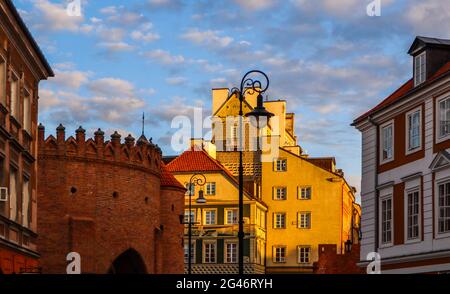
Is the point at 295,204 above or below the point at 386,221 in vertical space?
above

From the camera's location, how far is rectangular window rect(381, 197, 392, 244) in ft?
107

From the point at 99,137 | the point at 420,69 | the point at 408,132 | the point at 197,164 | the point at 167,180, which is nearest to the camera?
the point at 420,69

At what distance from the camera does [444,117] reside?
2923cm

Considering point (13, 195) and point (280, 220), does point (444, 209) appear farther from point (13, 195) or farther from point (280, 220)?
point (280, 220)

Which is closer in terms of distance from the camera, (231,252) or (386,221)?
(386,221)

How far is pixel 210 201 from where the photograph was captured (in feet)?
249

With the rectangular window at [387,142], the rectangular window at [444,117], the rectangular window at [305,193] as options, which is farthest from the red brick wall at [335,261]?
the rectangular window at [305,193]

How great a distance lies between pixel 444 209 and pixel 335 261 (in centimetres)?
1860

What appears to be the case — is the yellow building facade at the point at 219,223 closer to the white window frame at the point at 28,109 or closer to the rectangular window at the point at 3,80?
the white window frame at the point at 28,109

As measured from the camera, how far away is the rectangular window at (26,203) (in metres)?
28.3

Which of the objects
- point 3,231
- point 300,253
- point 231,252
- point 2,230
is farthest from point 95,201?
point 300,253
